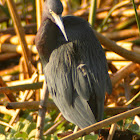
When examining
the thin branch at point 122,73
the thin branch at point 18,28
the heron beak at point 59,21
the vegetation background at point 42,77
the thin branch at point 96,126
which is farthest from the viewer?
the thin branch at point 18,28

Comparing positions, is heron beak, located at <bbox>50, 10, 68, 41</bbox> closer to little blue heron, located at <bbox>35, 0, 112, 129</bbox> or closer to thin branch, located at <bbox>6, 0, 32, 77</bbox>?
little blue heron, located at <bbox>35, 0, 112, 129</bbox>

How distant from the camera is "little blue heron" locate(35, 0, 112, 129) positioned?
1.72 metres

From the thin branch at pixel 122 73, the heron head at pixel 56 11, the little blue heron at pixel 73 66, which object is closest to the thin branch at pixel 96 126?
the little blue heron at pixel 73 66

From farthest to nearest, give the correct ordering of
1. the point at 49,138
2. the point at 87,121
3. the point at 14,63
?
the point at 14,63
the point at 49,138
the point at 87,121

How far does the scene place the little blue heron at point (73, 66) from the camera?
172 cm

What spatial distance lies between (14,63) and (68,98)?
1.79m

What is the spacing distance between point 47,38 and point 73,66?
26 cm

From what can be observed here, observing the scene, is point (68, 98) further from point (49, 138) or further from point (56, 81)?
point (49, 138)

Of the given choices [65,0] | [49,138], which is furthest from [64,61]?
[65,0]

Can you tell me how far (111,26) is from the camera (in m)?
3.42

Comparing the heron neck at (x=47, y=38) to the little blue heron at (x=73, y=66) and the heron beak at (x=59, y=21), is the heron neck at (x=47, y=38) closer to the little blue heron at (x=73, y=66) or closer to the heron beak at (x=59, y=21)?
the little blue heron at (x=73, y=66)

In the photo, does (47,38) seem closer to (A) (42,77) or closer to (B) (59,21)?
(B) (59,21)

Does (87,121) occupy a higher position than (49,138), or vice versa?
(87,121)

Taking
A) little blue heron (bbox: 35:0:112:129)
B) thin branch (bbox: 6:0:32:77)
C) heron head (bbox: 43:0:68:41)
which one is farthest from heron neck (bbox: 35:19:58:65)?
thin branch (bbox: 6:0:32:77)
